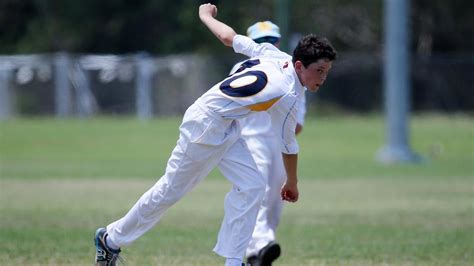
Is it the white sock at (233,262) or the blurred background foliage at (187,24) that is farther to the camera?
the blurred background foliage at (187,24)

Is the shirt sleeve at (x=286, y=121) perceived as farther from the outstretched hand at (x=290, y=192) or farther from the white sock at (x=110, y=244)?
the white sock at (x=110, y=244)

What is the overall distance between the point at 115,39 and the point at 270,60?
40.0m

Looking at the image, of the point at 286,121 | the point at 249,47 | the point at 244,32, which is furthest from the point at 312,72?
the point at 244,32

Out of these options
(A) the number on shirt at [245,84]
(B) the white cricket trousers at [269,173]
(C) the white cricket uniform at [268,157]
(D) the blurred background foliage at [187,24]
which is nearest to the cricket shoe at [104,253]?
(A) the number on shirt at [245,84]

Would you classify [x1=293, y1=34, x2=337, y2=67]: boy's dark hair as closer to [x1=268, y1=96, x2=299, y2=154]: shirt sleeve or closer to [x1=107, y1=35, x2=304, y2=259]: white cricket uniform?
[x1=107, y1=35, x2=304, y2=259]: white cricket uniform

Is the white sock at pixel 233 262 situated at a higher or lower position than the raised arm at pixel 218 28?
lower

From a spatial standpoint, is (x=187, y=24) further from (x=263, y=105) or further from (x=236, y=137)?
(x=263, y=105)

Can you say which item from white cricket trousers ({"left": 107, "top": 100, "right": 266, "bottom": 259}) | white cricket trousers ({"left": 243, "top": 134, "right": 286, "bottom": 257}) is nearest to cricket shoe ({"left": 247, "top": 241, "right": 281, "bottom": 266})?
white cricket trousers ({"left": 243, "top": 134, "right": 286, "bottom": 257})

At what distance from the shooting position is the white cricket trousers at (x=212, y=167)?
7102mm

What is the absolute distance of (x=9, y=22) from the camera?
48.4m

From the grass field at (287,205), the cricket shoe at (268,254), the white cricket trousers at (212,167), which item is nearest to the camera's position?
the white cricket trousers at (212,167)

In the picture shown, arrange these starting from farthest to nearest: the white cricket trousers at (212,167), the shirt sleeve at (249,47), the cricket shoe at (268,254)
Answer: the cricket shoe at (268,254), the shirt sleeve at (249,47), the white cricket trousers at (212,167)

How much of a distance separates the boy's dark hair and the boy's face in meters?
0.03

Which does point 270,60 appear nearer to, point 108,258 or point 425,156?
point 108,258
